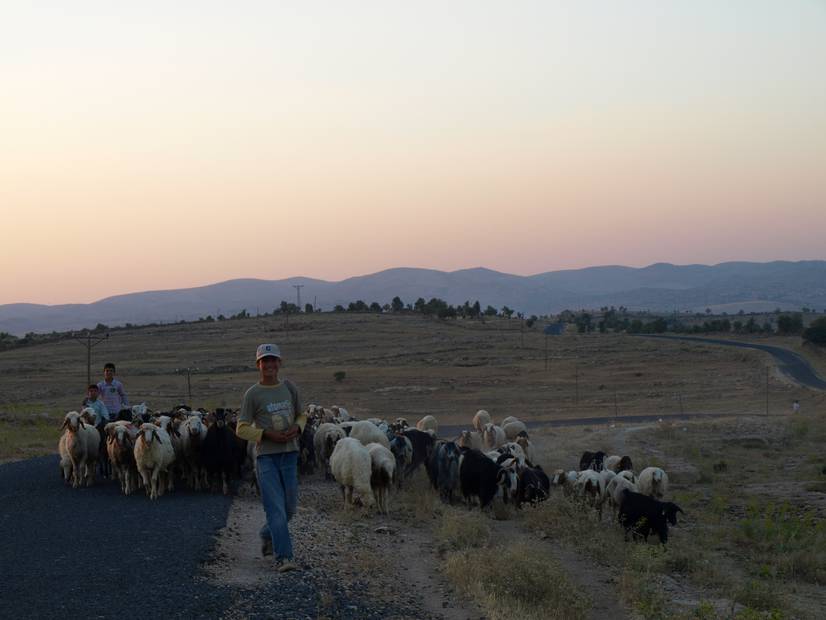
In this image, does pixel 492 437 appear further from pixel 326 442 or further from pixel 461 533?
pixel 461 533

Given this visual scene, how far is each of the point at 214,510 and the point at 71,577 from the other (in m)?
4.19

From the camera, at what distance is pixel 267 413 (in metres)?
9.61

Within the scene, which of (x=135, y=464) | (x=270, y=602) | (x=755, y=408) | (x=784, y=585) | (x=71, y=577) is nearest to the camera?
(x=270, y=602)

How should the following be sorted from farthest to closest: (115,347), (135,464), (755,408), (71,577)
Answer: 1. (115,347)
2. (755,408)
3. (135,464)
4. (71,577)

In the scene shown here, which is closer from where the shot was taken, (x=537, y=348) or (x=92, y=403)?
(x=92, y=403)

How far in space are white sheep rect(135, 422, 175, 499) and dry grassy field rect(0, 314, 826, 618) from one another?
8.09 ft

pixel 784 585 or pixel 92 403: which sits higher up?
pixel 92 403

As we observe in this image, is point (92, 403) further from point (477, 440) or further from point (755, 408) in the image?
point (755, 408)

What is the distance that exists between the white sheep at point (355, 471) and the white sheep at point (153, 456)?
281 centimetres

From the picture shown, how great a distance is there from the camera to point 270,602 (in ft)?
27.8

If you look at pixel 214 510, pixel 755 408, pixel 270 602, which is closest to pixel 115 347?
pixel 755 408

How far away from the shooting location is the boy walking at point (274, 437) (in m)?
9.59

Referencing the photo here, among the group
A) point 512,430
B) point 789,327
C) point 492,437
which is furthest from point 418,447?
point 789,327

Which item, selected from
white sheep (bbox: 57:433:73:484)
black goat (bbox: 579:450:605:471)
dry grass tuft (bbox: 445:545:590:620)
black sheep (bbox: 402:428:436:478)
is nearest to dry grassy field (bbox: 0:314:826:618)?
dry grass tuft (bbox: 445:545:590:620)
